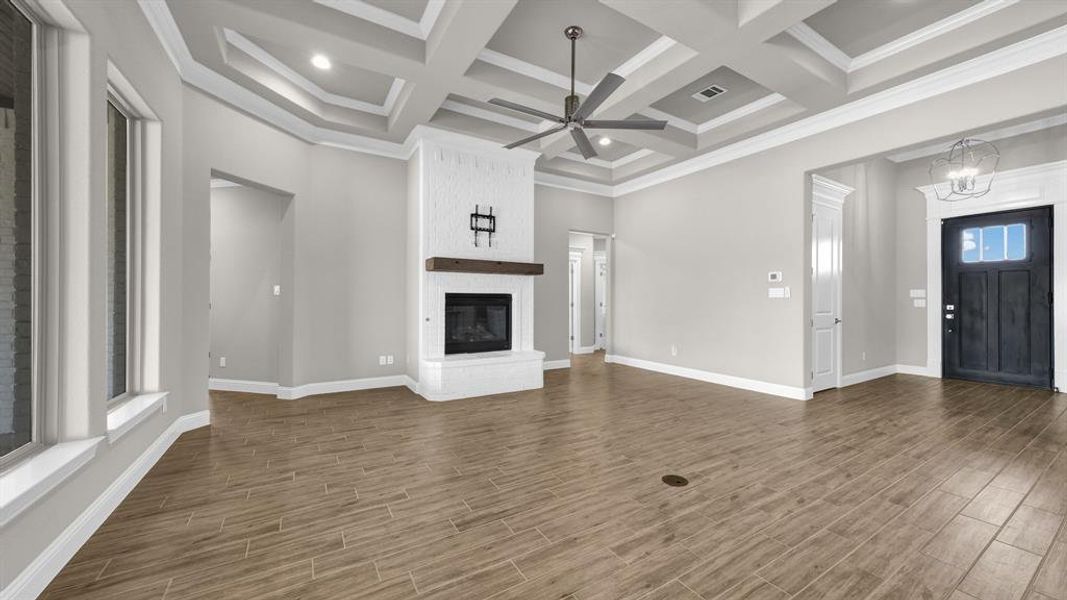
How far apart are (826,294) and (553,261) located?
149 inches

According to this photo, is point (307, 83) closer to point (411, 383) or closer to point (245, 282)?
point (245, 282)

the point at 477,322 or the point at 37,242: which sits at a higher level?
the point at 37,242

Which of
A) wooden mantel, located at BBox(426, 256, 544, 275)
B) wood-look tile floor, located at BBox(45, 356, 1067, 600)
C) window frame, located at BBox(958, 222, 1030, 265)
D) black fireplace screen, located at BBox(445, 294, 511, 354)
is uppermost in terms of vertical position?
window frame, located at BBox(958, 222, 1030, 265)

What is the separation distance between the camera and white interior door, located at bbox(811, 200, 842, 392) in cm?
526

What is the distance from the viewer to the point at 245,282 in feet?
17.6

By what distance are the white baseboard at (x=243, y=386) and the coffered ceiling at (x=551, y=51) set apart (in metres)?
3.03

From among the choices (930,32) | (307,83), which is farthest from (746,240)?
(307,83)

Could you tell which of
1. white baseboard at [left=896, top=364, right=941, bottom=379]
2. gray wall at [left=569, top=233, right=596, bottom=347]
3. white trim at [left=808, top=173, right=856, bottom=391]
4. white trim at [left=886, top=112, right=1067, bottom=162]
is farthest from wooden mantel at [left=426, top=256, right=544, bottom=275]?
white baseboard at [left=896, top=364, right=941, bottom=379]

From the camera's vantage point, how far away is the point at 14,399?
1877mm

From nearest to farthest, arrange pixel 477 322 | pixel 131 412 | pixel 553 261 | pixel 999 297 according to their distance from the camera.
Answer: pixel 131 412, pixel 477 322, pixel 999 297, pixel 553 261

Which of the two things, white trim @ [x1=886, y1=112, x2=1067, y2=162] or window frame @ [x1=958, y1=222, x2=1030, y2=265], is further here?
window frame @ [x1=958, y1=222, x2=1030, y2=265]

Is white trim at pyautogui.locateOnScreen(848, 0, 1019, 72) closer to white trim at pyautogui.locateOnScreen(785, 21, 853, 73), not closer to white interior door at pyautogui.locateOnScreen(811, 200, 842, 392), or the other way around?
white trim at pyautogui.locateOnScreen(785, 21, 853, 73)

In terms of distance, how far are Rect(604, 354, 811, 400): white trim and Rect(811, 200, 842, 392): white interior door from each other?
442mm

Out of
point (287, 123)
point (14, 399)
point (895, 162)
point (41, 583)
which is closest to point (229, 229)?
point (287, 123)
